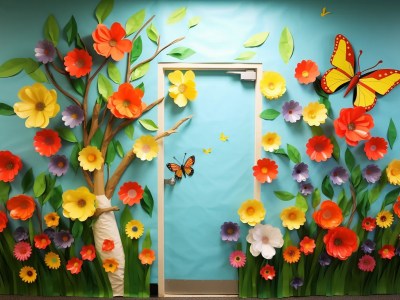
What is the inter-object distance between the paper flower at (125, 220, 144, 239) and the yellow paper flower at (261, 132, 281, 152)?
105 centimetres

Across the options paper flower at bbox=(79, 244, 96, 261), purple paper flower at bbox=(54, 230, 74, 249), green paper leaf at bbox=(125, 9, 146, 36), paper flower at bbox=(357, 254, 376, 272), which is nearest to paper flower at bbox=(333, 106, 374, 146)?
paper flower at bbox=(357, 254, 376, 272)

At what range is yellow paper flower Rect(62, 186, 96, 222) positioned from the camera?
2.26m

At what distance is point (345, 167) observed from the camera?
94.5 inches

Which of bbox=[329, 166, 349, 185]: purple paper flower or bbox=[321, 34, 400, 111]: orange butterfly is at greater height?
bbox=[321, 34, 400, 111]: orange butterfly

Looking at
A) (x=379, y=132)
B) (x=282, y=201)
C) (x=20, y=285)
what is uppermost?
(x=379, y=132)

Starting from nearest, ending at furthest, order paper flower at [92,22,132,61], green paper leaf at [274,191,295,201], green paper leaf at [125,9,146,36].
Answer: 1. paper flower at [92,22,132,61]
2. green paper leaf at [125,9,146,36]
3. green paper leaf at [274,191,295,201]

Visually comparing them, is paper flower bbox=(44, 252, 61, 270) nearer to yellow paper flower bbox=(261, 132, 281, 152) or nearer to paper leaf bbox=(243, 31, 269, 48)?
yellow paper flower bbox=(261, 132, 281, 152)

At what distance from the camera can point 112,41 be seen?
7.32ft

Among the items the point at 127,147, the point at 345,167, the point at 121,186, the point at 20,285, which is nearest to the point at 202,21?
the point at 127,147

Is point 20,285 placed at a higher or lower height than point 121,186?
lower

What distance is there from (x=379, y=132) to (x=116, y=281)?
2.17 m

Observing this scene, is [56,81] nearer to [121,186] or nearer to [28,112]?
[28,112]

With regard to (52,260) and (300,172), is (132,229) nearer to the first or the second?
(52,260)

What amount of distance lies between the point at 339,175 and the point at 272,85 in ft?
2.60
